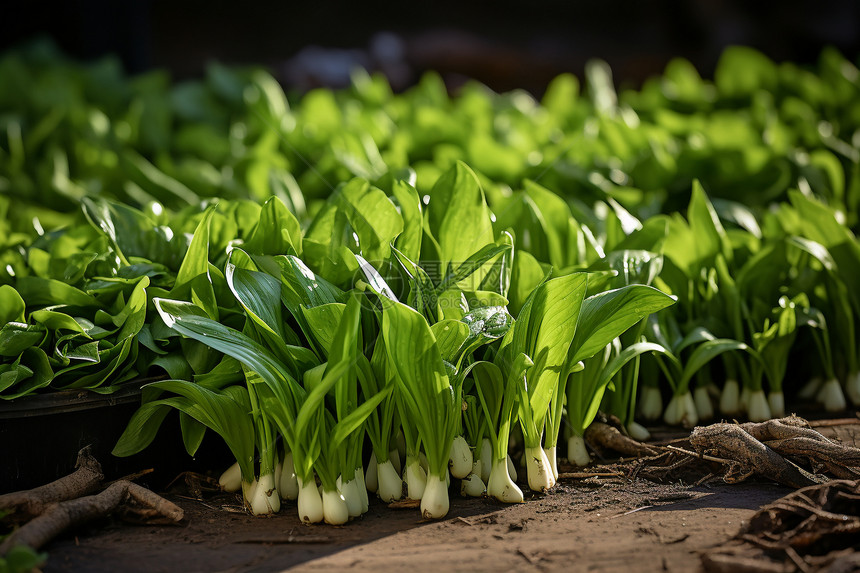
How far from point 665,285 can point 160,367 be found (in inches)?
55.2

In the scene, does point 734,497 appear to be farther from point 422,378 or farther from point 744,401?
point 422,378

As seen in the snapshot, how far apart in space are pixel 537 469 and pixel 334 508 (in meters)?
0.47

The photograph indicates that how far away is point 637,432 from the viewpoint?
201 centimetres

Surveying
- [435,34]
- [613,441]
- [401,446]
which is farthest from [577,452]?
[435,34]

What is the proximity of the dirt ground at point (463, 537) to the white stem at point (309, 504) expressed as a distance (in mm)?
22

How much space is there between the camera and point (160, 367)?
184cm

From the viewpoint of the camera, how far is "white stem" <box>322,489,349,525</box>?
158 centimetres

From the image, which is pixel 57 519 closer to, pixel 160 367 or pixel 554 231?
pixel 160 367

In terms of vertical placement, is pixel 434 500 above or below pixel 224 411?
below

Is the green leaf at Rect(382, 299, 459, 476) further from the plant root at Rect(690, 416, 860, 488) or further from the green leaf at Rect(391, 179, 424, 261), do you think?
the plant root at Rect(690, 416, 860, 488)

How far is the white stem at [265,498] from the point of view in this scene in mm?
1653

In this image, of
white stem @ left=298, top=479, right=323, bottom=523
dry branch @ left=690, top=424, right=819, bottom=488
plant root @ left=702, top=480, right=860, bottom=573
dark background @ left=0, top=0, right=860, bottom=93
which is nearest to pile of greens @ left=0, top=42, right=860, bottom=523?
white stem @ left=298, top=479, right=323, bottom=523

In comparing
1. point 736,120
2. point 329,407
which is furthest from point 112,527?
point 736,120

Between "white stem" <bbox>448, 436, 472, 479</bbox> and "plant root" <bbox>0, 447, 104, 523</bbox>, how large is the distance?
2.62 ft
